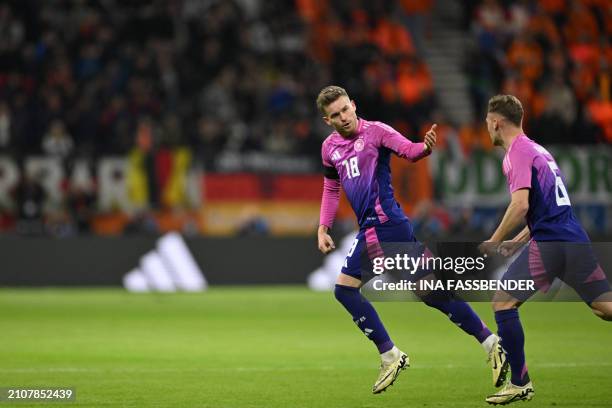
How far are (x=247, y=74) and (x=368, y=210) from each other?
15085 millimetres

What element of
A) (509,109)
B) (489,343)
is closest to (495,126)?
(509,109)

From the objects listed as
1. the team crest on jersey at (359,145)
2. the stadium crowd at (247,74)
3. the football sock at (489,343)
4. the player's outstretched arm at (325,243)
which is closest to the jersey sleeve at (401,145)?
the team crest on jersey at (359,145)

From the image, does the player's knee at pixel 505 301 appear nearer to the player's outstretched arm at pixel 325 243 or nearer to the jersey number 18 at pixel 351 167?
the player's outstretched arm at pixel 325 243

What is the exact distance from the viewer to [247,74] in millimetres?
23859

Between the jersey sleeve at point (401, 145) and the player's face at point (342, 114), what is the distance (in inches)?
9.8

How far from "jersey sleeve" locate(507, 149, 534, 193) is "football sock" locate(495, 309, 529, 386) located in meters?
0.86

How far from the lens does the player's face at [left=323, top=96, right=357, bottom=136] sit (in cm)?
895

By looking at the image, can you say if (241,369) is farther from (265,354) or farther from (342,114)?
(342,114)

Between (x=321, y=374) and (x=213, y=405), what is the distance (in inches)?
83.4

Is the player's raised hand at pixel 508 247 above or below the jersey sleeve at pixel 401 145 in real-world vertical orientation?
below

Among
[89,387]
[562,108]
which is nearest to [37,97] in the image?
[562,108]

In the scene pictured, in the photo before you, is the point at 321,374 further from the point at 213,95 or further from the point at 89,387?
the point at 213,95

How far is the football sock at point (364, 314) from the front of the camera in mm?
8969

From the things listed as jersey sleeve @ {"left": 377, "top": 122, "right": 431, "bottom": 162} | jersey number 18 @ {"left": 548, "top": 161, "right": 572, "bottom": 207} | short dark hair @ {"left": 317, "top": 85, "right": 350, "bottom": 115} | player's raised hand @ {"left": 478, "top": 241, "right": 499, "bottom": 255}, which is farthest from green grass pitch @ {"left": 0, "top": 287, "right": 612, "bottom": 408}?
short dark hair @ {"left": 317, "top": 85, "right": 350, "bottom": 115}
